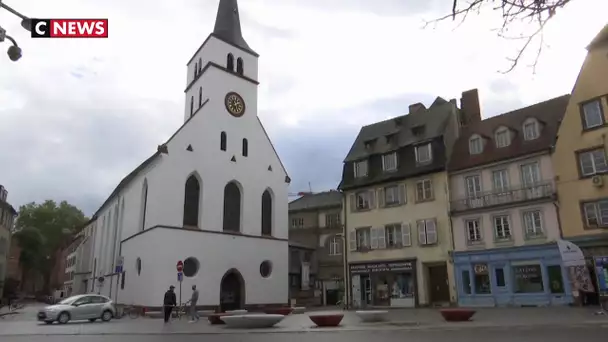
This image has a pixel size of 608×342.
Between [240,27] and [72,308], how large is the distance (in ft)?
93.7

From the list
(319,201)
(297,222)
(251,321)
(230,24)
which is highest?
(230,24)

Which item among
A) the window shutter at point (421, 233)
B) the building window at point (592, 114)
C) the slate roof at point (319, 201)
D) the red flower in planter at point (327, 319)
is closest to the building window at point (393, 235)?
the window shutter at point (421, 233)

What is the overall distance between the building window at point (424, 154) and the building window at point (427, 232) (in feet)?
15.0

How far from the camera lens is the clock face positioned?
3778cm

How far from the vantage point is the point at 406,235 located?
3325 centimetres

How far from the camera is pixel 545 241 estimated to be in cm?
2709

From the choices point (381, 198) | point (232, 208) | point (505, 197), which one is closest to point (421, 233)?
point (381, 198)

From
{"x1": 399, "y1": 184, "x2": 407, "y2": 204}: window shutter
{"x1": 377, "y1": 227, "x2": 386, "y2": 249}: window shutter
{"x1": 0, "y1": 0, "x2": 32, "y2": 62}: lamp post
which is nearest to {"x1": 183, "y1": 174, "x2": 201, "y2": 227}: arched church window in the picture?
{"x1": 377, "y1": 227, "x2": 386, "y2": 249}: window shutter

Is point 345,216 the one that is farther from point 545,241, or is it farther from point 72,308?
point 72,308

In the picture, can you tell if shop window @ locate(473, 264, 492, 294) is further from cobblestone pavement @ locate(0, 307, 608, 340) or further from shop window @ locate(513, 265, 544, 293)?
cobblestone pavement @ locate(0, 307, 608, 340)

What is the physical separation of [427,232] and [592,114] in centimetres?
1247

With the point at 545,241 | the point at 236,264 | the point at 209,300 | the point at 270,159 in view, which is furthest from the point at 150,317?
the point at 545,241

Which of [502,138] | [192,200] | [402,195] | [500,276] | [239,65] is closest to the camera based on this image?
[500,276]

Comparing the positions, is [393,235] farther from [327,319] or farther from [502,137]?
[327,319]
